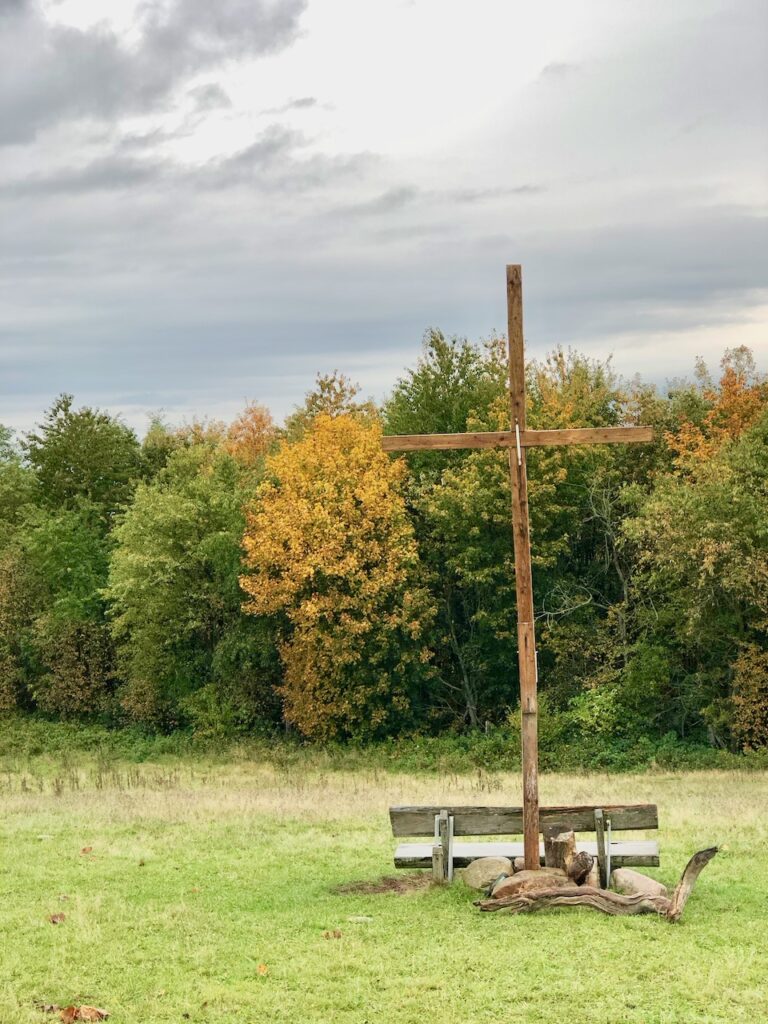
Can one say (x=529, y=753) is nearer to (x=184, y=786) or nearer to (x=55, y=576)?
(x=184, y=786)

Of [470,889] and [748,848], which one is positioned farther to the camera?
[748,848]

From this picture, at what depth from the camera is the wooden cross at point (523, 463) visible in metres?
12.6

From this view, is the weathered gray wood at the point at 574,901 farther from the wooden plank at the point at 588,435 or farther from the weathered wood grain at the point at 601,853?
the wooden plank at the point at 588,435

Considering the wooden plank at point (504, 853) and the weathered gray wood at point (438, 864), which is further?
the weathered gray wood at point (438, 864)

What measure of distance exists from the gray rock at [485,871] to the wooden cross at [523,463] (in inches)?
15.7

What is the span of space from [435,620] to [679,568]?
1101cm

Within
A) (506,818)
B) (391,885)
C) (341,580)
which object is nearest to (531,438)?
(506,818)

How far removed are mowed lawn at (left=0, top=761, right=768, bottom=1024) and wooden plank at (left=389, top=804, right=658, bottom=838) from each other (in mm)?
728

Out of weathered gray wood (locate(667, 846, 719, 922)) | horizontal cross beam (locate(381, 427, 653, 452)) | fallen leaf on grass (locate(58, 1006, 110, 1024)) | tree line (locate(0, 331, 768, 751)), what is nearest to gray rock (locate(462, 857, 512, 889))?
weathered gray wood (locate(667, 846, 719, 922))

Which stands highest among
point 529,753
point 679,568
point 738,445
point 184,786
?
point 738,445

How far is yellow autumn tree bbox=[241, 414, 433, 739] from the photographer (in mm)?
36344

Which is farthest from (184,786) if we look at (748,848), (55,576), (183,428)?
(183,428)

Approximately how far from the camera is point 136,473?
166 ft

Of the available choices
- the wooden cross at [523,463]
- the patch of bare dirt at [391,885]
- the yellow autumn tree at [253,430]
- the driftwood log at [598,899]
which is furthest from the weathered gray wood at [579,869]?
the yellow autumn tree at [253,430]
